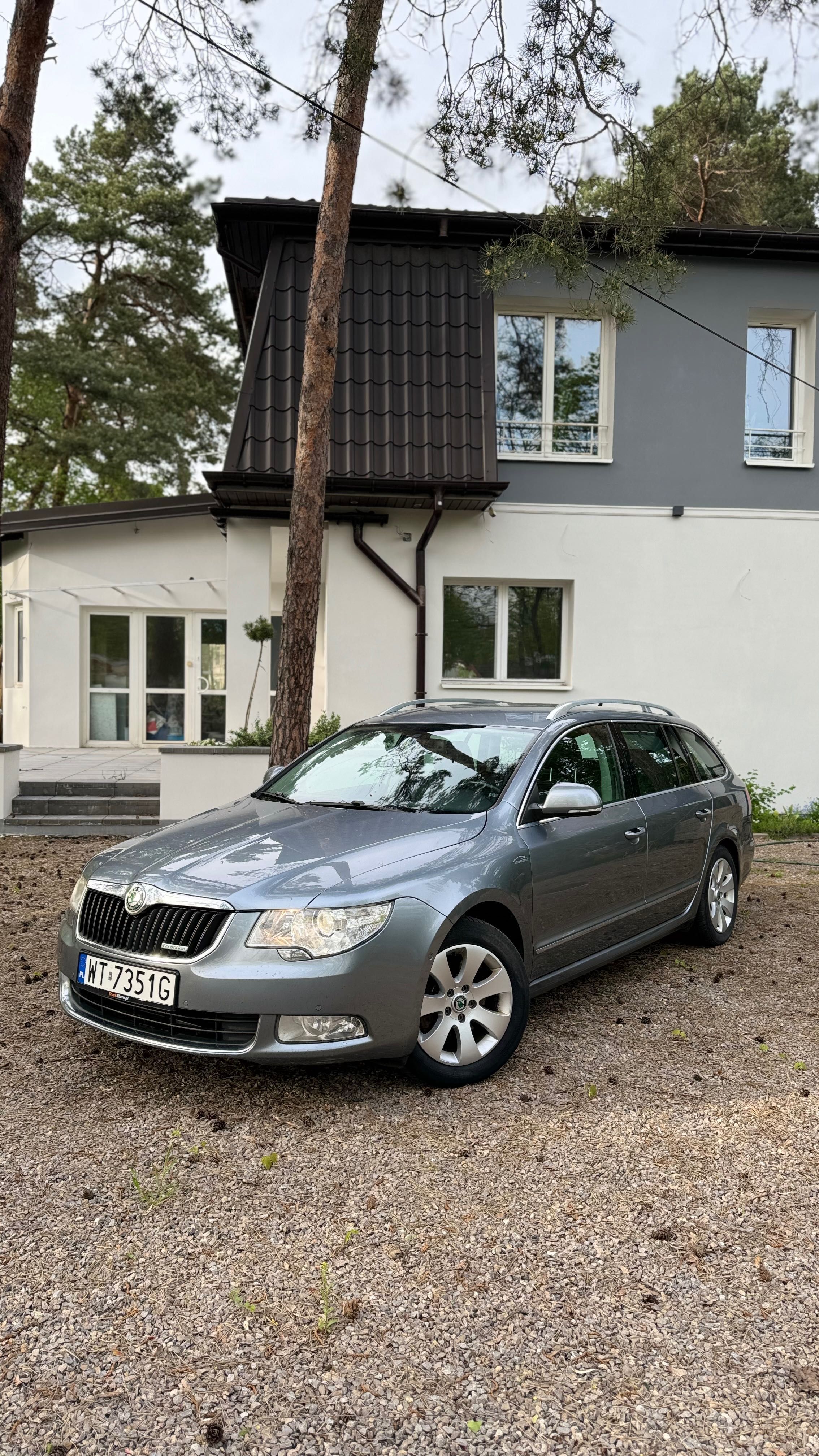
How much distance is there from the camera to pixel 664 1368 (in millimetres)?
2256

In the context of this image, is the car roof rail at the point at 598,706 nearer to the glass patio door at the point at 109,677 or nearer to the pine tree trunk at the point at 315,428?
the pine tree trunk at the point at 315,428

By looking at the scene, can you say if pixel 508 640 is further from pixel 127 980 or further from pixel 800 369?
pixel 127 980

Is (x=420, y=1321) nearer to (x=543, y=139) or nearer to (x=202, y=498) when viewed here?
(x=543, y=139)

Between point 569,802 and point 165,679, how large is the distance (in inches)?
494

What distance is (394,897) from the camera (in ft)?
11.5

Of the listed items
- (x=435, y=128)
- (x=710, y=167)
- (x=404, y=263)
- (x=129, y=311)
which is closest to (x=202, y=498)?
(x=404, y=263)

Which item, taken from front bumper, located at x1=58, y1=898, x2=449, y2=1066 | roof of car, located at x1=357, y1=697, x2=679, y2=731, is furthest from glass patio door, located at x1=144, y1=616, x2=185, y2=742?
front bumper, located at x1=58, y1=898, x2=449, y2=1066

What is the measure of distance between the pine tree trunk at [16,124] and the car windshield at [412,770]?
308cm

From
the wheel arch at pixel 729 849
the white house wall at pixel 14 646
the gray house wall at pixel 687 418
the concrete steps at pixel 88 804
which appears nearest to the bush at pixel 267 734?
the concrete steps at pixel 88 804

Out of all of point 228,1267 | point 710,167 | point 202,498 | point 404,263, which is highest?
point 710,167

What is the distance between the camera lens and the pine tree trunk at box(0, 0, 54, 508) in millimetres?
6188

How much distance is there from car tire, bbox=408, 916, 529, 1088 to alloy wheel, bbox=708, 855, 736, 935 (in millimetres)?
2451

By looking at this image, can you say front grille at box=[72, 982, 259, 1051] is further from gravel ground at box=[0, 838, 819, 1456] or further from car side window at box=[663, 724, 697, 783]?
car side window at box=[663, 724, 697, 783]

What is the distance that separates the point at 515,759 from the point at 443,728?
1.88 ft
